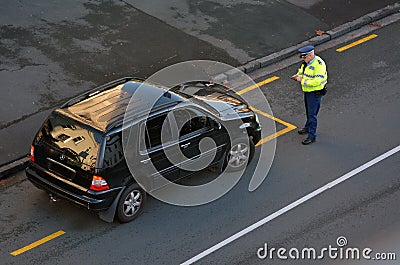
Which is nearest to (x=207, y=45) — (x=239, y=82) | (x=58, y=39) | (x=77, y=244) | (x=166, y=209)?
(x=239, y=82)

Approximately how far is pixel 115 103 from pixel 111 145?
0.91 m

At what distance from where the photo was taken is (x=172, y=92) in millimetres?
13070

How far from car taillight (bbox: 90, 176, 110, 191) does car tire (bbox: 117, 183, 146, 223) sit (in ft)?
1.11

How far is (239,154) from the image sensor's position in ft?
44.0

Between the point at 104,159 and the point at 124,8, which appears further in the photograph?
the point at 124,8

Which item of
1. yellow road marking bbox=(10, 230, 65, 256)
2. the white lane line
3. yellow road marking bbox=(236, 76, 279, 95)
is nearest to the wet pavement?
yellow road marking bbox=(236, 76, 279, 95)

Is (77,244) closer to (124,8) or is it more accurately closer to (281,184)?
(281,184)

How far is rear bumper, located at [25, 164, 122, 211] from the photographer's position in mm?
11586

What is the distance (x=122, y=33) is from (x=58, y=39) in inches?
55.4

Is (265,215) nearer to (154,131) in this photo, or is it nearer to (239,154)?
(239,154)

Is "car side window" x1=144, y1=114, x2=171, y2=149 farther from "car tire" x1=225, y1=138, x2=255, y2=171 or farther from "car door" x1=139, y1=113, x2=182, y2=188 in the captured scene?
A: "car tire" x1=225, y1=138, x2=255, y2=171

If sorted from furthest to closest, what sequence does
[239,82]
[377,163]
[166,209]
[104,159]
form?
[239,82], [377,163], [166,209], [104,159]

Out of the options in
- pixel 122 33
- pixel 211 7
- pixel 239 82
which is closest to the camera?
pixel 239 82

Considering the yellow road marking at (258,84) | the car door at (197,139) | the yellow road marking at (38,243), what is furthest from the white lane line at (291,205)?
the yellow road marking at (258,84)
